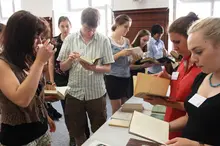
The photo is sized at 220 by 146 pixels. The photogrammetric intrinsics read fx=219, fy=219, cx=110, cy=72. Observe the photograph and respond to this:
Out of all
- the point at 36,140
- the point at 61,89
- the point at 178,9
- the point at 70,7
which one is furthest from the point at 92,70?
the point at 70,7

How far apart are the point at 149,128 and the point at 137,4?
14.0 ft

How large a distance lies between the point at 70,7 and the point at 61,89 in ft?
14.5

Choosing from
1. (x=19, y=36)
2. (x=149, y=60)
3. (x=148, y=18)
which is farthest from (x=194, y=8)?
(x=19, y=36)

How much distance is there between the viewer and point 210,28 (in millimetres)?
913

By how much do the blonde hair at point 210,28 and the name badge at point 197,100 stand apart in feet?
0.83

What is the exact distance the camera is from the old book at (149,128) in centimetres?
102

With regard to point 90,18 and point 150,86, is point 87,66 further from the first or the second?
point 150,86

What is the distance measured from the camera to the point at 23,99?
1113 millimetres

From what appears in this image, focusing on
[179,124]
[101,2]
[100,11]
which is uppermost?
[101,2]

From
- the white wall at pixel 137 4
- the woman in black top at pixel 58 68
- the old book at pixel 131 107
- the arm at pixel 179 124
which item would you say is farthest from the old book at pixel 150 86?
the white wall at pixel 137 4

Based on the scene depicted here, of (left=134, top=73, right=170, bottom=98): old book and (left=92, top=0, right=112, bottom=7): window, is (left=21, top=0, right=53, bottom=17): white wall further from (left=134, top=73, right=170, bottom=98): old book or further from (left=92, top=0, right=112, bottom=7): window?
(left=134, top=73, right=170, bottom=98): old book

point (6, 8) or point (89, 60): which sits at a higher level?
point (6, 8)

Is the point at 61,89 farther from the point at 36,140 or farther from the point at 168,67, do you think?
the point at 168,67

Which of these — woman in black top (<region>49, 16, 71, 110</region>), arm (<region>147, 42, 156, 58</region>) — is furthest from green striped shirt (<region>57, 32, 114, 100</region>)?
arm (<region>147, 42, 156, 58</region>)
